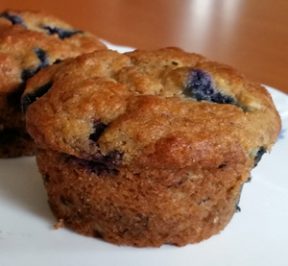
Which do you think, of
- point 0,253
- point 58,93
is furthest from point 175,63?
point 0,253

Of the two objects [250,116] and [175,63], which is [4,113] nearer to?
[175,63]

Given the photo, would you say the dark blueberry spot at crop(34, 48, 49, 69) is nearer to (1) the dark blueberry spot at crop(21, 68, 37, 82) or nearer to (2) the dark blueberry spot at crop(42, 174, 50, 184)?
(1) the dark blueberry spot at crop(21, 68, 37, 82)

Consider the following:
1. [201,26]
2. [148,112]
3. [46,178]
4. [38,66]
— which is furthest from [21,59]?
[201,26]

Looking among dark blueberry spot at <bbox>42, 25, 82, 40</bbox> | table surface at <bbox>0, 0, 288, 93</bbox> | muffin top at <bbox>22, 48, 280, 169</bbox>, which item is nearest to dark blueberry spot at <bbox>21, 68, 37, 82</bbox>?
muffin top at <bbox>22, 48, 280, 169</bbox>

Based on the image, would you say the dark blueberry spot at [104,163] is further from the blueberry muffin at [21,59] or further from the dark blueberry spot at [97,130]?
the blueberry muffin at [21,59]

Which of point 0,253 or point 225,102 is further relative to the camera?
point 225,102

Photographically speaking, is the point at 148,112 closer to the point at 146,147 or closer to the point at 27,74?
the point at 146,147
